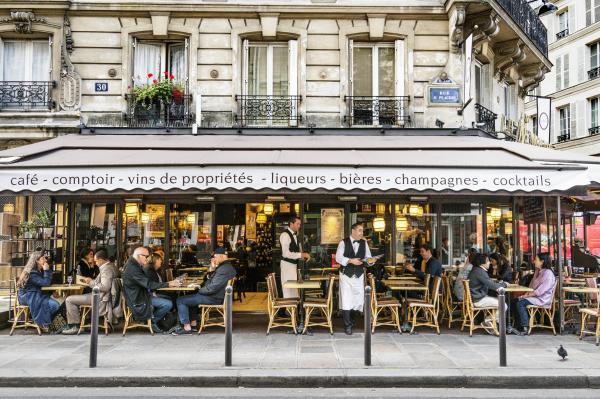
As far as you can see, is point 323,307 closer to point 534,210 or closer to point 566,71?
point 534,210

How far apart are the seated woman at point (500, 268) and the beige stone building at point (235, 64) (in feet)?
10.0

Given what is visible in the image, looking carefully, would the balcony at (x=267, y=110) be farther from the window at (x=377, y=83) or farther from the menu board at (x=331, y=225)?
the menu board at (x=331, y=225)

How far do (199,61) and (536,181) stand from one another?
24.7 ft

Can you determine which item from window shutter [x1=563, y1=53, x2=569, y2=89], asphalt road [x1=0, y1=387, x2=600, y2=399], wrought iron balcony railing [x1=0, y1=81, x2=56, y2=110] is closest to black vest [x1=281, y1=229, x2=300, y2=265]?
asphalt road [x1=0, y1=387, x2=600, y2=399]

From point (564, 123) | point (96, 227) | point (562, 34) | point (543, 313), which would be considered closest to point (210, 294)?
point (96, 227)

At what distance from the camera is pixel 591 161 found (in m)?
9.34

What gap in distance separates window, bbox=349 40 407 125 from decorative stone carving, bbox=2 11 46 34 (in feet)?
23.2

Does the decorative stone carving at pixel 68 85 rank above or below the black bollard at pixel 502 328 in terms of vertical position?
above

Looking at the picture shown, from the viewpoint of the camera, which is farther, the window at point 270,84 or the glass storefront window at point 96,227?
the window at point 270,84

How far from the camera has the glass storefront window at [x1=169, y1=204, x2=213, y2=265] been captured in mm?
11344

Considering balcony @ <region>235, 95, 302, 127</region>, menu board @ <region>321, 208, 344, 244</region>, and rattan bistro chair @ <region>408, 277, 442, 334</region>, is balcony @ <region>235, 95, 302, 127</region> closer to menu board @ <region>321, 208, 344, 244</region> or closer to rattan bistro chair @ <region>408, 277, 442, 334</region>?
menu board @ <region>321, 208, 344, 244</region>

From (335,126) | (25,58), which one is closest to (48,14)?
(25,58)

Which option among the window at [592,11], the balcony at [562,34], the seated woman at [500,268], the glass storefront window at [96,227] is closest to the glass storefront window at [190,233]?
the glass storefront window at [96,227]

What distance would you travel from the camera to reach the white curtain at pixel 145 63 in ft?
39.4
